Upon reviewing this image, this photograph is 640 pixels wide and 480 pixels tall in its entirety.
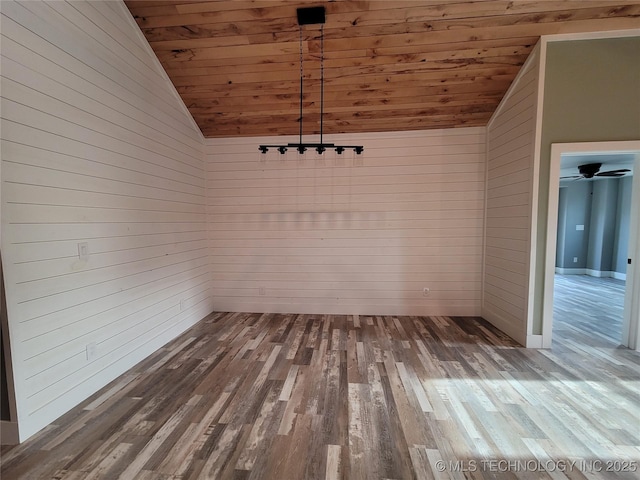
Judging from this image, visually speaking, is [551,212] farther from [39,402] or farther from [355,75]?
[39,402]

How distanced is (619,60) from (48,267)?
214 inches

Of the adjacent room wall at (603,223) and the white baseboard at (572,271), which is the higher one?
the adjacent room wall at (603,223)

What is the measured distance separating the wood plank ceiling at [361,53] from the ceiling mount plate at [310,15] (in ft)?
0.17

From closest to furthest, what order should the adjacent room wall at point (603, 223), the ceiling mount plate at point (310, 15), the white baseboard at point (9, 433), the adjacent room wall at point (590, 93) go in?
the white baseboard at point (9, 433) < the ceiling mount plate at point (310, 15) < the adjacent room wall at point (590, 93) < the adjacent room wall at point (603, 223)

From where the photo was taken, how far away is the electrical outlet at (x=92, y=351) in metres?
2.21

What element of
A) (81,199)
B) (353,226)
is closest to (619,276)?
(353,226)

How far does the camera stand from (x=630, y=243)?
9.82 ft

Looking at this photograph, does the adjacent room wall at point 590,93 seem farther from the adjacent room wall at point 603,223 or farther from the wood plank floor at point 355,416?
the adjacent room wall at point 603,223

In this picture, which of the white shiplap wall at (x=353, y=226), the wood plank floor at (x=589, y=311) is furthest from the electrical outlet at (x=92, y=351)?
the wood plank floor at (x=589, y=311)

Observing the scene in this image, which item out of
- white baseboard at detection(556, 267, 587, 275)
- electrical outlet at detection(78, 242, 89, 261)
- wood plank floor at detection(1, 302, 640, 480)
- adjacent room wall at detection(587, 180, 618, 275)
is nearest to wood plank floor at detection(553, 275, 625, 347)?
wood plank floor at detection(1, 302, 640, 480)

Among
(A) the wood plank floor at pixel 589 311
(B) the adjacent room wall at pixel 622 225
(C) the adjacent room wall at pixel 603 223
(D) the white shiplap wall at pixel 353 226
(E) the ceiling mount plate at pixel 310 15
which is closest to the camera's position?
(E) the ceiling mount plate at pixel 310 15

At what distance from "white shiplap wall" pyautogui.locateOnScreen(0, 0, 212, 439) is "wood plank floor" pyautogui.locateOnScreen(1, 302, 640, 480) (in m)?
0.36

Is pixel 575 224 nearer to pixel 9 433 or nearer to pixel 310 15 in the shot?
pixel 310 15

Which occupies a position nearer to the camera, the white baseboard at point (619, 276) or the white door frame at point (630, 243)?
the white door frame at point (630, 243)
